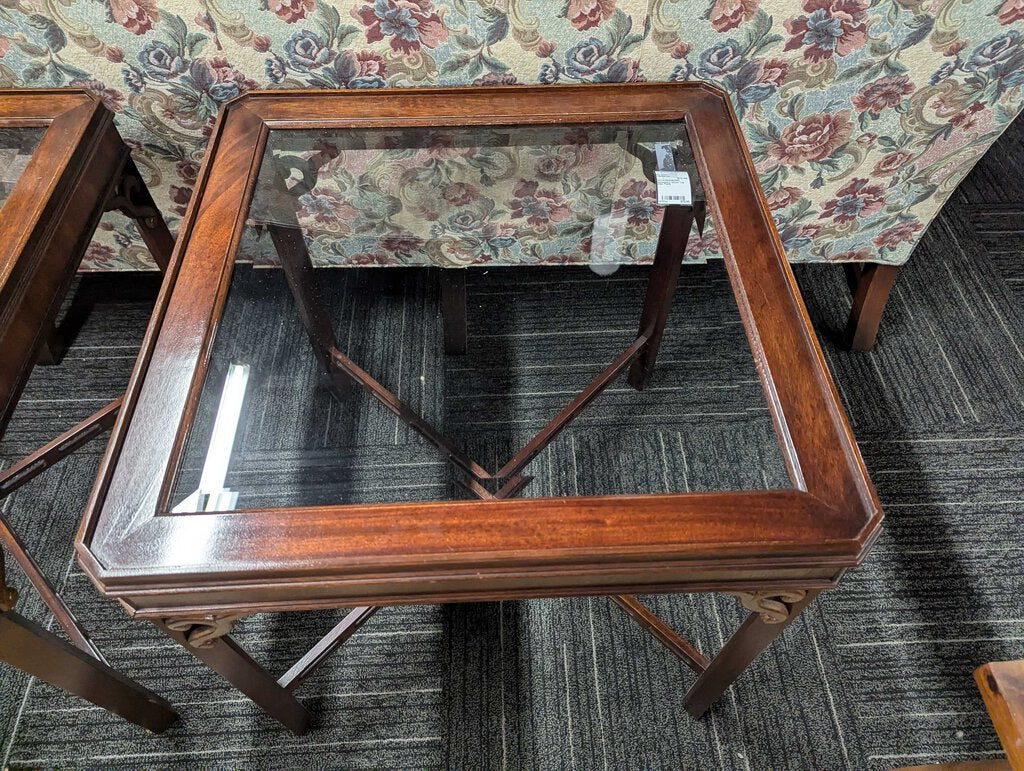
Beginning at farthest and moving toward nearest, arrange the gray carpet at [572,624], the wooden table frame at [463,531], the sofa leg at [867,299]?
the sofa leg at [867,299] < the gray carpet at [572,624] < the wooden table frame at [463,531]

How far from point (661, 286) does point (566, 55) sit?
0.27 meters

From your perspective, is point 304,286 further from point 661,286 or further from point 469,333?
point 661,286

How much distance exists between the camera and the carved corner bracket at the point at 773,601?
0.53 meters

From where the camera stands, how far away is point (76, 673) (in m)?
0.70

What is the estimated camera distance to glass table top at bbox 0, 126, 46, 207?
65 cm

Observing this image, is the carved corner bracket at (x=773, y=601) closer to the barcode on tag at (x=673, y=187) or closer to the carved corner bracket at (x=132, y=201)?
the barcode on tag at (x=673, y=187)

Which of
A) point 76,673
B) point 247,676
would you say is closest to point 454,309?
point 247,676

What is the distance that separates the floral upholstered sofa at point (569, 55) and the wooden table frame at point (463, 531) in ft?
0.68

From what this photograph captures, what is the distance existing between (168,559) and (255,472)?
85 mm

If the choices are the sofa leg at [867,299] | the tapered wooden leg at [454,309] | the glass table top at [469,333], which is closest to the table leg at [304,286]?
the glass table top at [469,333]

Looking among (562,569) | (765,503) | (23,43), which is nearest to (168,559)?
(562,569)

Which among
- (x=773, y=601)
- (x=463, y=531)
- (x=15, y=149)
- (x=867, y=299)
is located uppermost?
(x=15, y=149)

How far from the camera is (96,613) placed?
2.99 ft

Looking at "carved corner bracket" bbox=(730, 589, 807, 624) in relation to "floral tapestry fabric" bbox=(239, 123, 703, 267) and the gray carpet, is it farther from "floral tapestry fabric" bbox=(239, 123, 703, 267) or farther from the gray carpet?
"floral tapestry fabric" bbox=(239, 123, 703, 267)
